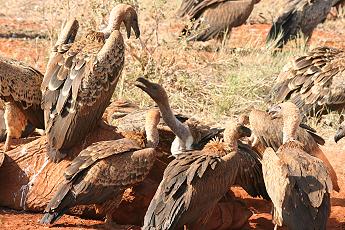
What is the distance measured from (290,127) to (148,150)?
1.48m

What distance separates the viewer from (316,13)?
16.7 metres

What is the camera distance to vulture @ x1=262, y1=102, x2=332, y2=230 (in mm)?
7219

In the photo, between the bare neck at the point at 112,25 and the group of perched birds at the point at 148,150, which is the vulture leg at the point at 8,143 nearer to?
the group of perched birds at the point at 148,150

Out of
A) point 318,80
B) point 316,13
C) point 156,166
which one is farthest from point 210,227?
point 316,13

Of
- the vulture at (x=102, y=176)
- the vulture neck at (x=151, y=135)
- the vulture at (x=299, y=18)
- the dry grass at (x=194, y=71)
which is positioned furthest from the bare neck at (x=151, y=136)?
the vulture at (x=299, y=18)

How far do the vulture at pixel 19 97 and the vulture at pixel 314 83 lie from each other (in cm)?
345

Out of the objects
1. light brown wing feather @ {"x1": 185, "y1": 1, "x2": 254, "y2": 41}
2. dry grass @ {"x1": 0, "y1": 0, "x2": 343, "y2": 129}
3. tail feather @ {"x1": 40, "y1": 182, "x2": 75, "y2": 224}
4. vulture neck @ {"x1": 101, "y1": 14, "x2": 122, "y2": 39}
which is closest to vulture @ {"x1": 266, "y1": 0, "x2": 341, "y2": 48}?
light brown wing feather @ {"x1": 185, "y1": 1, "x2": 254, "y2": 41}

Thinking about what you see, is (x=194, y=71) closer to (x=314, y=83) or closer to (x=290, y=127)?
(x=314, y=83)

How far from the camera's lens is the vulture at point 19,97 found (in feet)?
29.0

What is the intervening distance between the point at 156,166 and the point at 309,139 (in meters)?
1.64

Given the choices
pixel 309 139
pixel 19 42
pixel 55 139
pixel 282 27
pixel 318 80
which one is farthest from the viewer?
pixel 282 27

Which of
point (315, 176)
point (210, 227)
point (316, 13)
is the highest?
point (316, 13)

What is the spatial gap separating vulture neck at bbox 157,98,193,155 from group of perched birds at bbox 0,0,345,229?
1 centimetres

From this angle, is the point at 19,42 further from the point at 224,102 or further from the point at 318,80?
the point at 318,80
